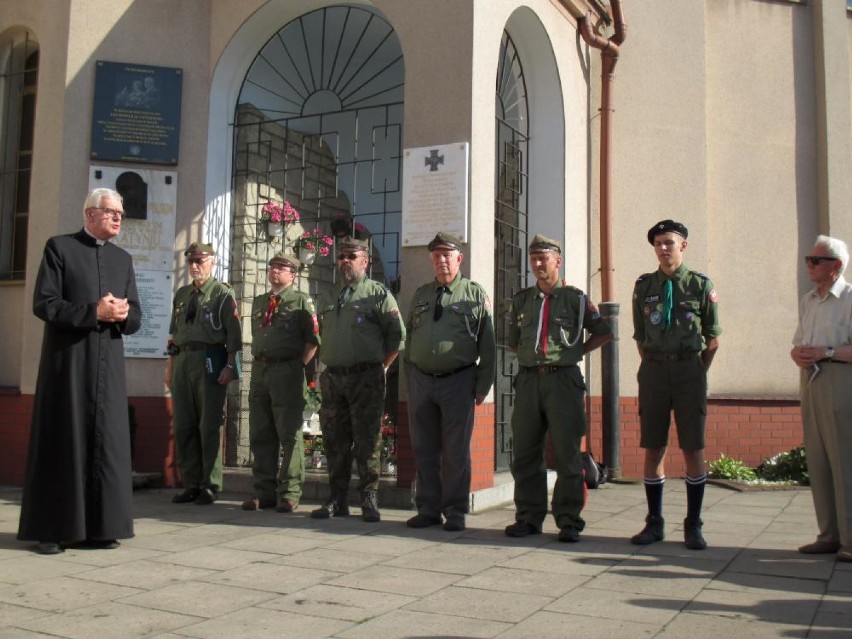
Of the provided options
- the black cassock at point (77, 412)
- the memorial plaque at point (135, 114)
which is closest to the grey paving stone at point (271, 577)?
the black cassock at point (77, 412)

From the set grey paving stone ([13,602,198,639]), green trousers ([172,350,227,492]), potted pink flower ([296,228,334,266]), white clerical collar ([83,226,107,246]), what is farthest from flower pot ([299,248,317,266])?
grey paving stone ([13,602,198,639])

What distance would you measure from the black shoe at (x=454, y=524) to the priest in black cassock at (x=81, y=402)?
6.63 ft

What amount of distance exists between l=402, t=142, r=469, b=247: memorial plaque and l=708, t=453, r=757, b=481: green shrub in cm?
412

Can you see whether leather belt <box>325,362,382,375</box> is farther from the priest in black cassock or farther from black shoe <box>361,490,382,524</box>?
the priest in black cassock

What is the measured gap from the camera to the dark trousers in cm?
593

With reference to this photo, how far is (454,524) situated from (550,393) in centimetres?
110

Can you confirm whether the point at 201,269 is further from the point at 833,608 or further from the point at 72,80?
the point at 833,608

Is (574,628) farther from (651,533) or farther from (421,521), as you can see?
(421,521)

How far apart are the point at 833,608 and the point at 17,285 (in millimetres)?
7478

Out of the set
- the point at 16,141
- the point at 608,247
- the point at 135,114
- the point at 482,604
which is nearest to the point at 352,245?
the point at 135,114

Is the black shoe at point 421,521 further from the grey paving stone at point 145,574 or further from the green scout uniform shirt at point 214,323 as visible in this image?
the green scout uniform shirt at point 214,323

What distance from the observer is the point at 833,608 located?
391 centimetres

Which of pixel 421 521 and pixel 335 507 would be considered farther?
pixel 335 507

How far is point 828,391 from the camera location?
5.17 metres
